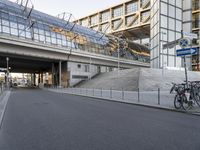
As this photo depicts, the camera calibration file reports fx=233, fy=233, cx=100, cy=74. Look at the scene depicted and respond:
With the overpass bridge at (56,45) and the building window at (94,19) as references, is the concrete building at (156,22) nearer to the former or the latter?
the building window at (94,19)

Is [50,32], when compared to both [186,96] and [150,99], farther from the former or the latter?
[186,96]

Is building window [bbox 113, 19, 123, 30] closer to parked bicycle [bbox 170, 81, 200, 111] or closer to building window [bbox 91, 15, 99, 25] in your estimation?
building window [bbox 91, 15, 99, 25]

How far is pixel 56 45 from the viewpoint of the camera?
2057 inches

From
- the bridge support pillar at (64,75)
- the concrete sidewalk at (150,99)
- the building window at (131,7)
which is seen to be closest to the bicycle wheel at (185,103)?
the concrete sidewalk at (150,99)

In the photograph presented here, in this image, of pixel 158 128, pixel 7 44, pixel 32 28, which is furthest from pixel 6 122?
pixel 32 28

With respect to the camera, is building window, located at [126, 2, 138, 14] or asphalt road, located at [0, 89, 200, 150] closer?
asphalt road, located at [0, 89, 200, 150]

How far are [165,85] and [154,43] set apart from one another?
43.1ft

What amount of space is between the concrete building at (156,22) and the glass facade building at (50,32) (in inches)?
644

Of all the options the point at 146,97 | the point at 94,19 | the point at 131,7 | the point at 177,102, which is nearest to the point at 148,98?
the point at 146,97

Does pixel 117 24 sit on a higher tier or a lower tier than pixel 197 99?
higher

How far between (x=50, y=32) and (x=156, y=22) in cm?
2389

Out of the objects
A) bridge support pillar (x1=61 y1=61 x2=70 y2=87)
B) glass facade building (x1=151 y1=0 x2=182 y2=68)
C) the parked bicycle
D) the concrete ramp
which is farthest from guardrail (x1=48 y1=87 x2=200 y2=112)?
Answer: bridge support pillar (x1=61 y1=61 x2=70 y2=87)

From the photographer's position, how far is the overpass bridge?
4491cm

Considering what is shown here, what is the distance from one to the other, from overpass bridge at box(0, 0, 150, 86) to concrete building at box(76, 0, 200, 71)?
14.1 meters
